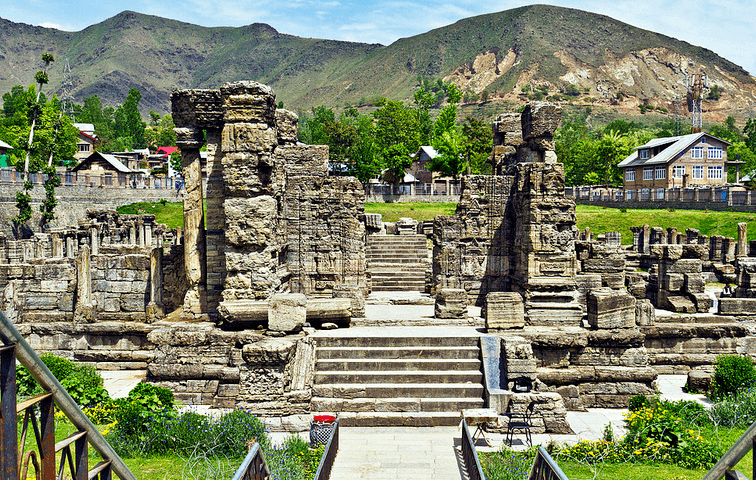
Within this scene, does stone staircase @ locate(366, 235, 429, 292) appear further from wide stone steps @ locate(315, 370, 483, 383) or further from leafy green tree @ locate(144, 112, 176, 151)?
leafy green tree @ locate(144, 112, 176, 151)

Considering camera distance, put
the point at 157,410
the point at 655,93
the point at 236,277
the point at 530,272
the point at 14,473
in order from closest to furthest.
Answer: the point at 14,473, the point at 157,410, the point at 236,277, the point at 530,272, the point at 655,93

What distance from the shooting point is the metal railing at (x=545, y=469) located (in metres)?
5.06

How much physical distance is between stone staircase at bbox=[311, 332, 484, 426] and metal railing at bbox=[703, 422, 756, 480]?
8.94 meters

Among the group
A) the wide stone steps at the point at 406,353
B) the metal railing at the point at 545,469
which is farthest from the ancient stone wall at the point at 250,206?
the metal railing at the point at 545,469

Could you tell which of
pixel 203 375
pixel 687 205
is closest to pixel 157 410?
pixel 203 375

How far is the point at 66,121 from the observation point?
225 feet

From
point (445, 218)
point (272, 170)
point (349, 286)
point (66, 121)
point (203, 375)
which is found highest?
point (66, 121)

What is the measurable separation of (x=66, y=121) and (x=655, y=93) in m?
190

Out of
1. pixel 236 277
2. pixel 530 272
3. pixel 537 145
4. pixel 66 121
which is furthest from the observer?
pixel 66 121

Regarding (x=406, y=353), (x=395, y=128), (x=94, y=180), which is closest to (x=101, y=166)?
(x=94, y=180)

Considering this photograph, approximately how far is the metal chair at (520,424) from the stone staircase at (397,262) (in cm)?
1203

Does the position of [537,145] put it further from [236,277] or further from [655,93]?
[655,93]

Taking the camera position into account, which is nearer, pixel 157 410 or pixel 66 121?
pixel 157 410

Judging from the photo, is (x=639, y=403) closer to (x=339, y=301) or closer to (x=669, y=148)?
(x=339, y=301)
